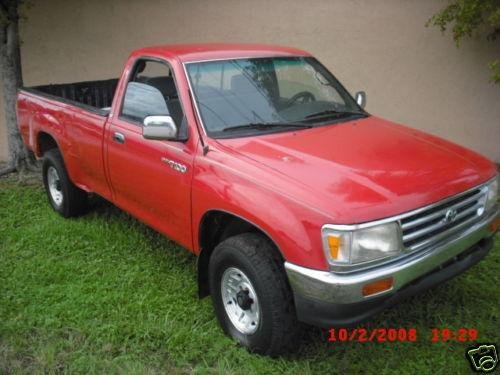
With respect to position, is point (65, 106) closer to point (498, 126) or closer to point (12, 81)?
point (12, 81)

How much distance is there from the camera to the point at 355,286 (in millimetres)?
2613

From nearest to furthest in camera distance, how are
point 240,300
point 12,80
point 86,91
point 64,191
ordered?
point 240,300, point 64,191, point 86,91, point 12,80

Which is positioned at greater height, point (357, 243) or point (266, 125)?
point (266, 125)

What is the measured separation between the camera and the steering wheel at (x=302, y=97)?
407 cm

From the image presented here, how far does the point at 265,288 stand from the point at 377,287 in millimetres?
620

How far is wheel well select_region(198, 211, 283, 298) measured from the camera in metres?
3.33

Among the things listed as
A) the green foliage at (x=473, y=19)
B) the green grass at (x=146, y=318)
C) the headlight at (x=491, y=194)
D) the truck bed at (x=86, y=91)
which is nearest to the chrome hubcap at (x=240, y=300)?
the green grass at (x=146, y=318)

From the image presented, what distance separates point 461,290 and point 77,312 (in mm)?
2854

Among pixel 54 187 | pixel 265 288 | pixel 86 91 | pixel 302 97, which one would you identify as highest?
pixel 302 97

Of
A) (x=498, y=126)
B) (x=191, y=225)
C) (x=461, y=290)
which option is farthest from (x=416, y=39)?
(x=191, y=225)

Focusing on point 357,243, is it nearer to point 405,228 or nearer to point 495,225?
point 405,228

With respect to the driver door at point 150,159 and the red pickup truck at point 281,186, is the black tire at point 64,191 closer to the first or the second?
the red pickup truck at point 281,186

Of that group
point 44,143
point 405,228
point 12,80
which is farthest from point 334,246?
point 12,80

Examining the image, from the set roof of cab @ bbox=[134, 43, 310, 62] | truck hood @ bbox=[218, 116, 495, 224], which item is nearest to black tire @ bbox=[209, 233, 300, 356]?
truck hood @ bbox=[218, 116, 495, 224]
